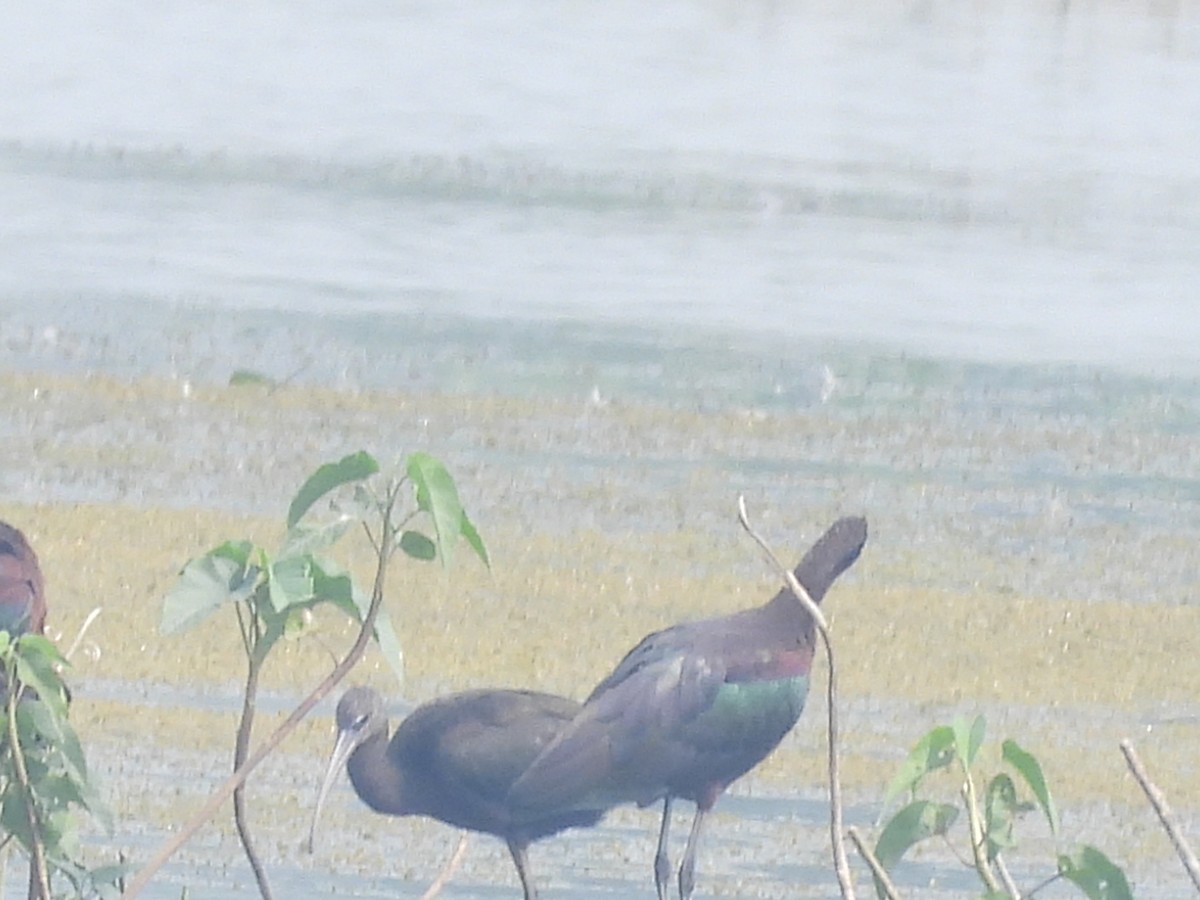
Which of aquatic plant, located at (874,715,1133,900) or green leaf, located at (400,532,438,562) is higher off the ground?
green leaf, located at (400,532,438,562)

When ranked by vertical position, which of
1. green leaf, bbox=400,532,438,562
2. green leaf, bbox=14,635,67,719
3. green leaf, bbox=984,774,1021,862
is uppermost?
green leaf, bbox=400,532,438,562

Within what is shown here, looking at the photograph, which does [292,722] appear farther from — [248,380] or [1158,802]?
[248,380]

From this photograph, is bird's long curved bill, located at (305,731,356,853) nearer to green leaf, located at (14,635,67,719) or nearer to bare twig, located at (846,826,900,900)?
green leaf, located at (14,635,67,719)

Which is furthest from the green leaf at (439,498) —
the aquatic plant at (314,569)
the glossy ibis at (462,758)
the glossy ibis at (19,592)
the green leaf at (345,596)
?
the glossy ibis at (462,758)

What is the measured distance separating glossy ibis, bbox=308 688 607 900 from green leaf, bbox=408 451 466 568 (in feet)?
5.72

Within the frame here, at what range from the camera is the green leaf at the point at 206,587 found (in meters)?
3.23

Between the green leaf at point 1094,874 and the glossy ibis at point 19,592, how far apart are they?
1.74 meters

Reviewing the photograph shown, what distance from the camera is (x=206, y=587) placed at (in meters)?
3.26

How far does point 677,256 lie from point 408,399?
137 inches

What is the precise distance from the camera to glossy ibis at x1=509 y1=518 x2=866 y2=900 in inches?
185

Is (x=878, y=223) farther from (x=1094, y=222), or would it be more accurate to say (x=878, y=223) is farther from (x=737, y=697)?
(x=737, y=697)

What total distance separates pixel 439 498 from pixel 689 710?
178cm

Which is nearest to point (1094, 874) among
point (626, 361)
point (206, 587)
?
point (206, 587)

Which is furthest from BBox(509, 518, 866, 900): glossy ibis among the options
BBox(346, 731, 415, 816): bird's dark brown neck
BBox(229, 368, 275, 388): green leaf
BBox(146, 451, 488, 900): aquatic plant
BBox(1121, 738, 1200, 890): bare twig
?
BBox(229, 368, 275, 388): green leaf
